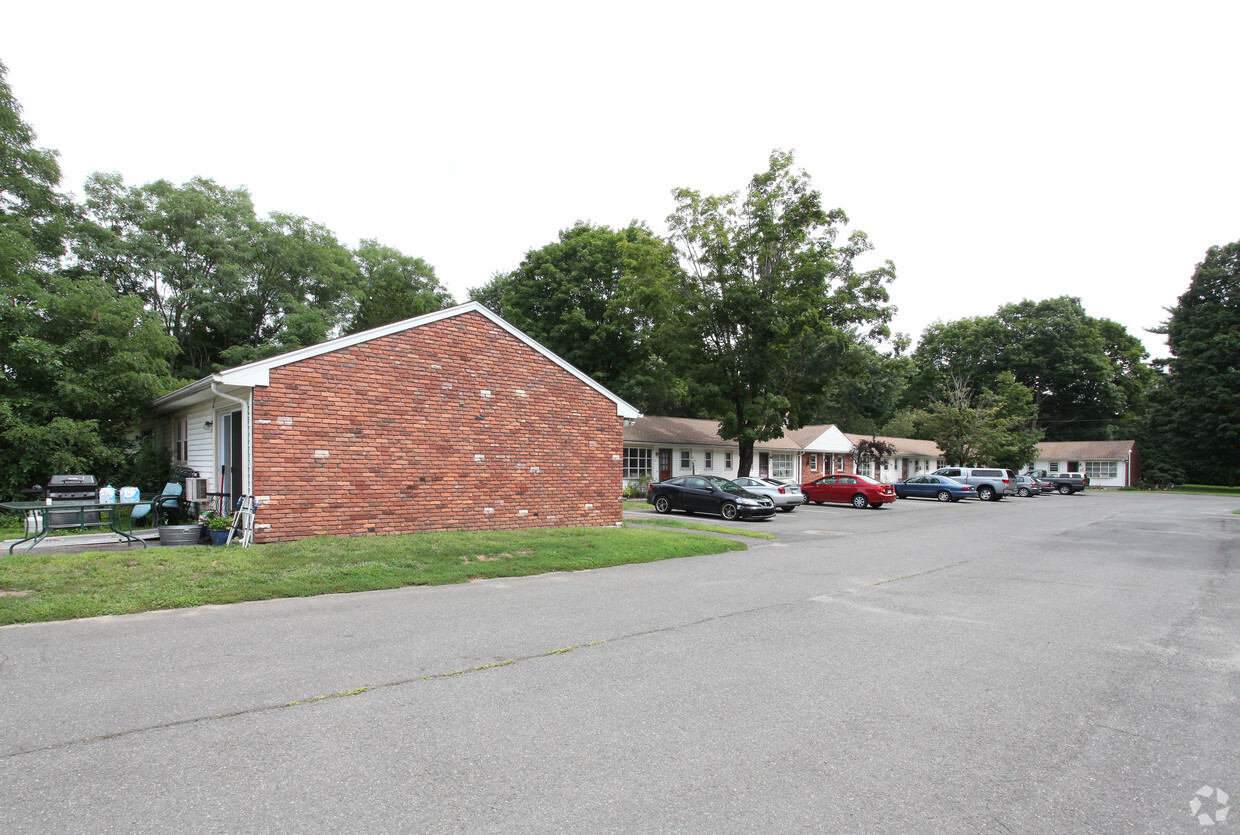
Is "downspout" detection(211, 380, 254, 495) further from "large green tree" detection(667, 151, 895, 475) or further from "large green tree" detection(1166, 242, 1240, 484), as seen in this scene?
"large green tree" detection(1166, 242, 1240, 484)

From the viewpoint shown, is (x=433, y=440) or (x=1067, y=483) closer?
(x=433, y=440)

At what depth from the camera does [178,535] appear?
11.1 meters

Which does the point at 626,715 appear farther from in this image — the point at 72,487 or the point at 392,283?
the point at 392,283

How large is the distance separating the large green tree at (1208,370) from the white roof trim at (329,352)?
6067cm

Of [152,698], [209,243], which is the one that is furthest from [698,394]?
[152,698]

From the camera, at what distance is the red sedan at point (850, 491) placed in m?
29.8

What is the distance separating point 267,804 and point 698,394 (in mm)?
28982

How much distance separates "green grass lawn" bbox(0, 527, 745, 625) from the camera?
7.50 metres

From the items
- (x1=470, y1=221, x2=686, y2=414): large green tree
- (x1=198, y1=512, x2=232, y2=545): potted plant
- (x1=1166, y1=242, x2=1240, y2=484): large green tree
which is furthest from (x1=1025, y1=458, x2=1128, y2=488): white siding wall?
(x1=198, y1=512, x2=232, y2=545): potted plant

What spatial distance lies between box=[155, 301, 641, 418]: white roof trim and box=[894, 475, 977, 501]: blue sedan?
2644 cm

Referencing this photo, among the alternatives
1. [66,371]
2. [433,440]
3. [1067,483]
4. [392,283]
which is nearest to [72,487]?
[66,371]

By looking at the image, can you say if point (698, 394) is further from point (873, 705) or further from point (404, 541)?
point (873, 705)

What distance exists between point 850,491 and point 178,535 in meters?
26.4

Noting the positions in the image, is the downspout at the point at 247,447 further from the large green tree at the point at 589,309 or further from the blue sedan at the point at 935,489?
the blue sedan at the point at 935,489
